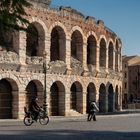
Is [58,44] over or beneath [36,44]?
over

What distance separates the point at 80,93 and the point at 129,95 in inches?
2680

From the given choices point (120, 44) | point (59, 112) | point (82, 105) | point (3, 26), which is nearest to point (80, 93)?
point (82, 105)

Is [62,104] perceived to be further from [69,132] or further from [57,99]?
[69,132]

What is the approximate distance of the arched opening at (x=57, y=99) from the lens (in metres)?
39.6

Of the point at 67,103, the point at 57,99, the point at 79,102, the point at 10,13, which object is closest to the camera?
the point at 10,13

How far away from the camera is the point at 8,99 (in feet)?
115

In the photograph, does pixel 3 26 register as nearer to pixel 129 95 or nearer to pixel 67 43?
pixel 67 43

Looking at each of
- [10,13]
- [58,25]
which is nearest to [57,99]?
[58,25]

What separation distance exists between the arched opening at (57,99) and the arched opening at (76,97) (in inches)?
109

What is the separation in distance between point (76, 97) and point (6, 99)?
9508 mm

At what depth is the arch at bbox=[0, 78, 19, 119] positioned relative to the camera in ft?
114

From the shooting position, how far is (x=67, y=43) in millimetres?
40188

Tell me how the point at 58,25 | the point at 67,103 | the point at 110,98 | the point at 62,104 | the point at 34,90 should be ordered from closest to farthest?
the point at 34,90 → the point at 58,25 → the point at 62,104 → the point at 67,103 → the point at 110,98

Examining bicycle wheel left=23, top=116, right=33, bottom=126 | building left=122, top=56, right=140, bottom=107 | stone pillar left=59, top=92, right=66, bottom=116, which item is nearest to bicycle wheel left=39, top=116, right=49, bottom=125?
bicycle wheel left=23, top=116, right=33, bottom=126
